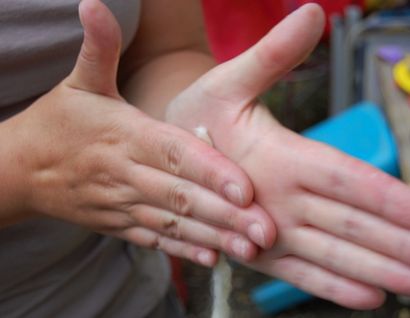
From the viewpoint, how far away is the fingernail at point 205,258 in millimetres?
402

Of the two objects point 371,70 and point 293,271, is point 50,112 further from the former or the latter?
point 371,70

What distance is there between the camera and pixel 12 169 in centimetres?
41

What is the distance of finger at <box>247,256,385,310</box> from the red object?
0.97 ft

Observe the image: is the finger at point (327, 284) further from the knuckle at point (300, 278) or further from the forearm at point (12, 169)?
the forearm at point (12, 169)

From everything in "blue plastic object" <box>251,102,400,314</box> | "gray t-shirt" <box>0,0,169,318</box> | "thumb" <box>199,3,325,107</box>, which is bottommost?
"blue plastic object" <box>251,102,400,314</box>

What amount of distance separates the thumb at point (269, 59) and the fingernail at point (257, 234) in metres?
0.08

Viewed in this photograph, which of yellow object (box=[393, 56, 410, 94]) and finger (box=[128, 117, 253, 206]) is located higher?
finger (box=[128, 117, 253, 206])

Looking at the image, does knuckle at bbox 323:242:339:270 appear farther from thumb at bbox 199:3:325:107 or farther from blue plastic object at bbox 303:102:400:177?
blue plastic object at bbox 303:102:400:177

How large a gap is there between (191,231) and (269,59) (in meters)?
0.13

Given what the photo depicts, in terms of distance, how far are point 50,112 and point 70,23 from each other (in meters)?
0.08

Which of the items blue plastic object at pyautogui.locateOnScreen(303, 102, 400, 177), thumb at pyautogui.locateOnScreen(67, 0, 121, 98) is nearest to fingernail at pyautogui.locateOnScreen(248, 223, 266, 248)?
thumb at pyautogui.locateOnScreen(67, 0, 121, 98)

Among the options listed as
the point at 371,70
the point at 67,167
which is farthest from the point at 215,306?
the point at 371,70

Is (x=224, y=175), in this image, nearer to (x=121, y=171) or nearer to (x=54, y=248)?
(x=121, y=171)

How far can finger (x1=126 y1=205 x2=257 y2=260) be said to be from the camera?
1.23 feet
